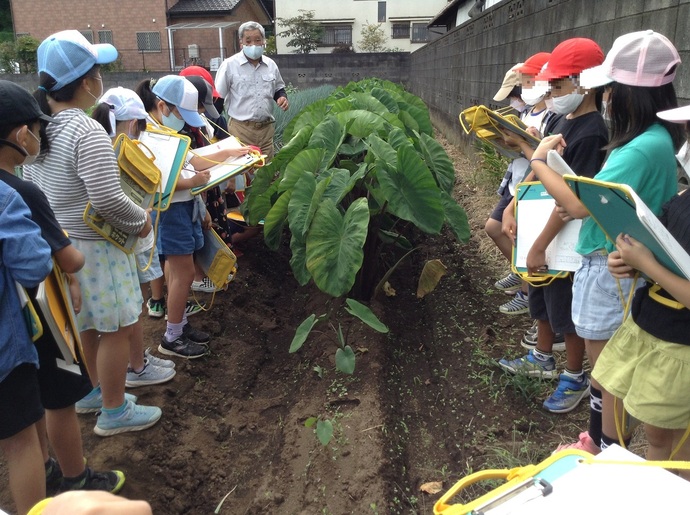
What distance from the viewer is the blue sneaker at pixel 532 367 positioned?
302 cm

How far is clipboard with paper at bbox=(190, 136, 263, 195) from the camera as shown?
338 cm

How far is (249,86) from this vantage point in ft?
18.9

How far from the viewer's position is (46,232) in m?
1.99

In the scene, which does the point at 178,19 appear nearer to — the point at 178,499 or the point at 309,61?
the point at 309,61

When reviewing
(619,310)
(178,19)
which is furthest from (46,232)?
(178,19)

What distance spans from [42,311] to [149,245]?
103cm

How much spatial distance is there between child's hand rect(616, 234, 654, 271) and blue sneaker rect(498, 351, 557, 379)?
1.48m

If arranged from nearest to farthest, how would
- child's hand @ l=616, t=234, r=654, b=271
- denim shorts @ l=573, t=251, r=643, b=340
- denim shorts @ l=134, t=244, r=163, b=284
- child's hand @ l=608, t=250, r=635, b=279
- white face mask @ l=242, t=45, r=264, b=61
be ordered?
1. child's hand @ l=616, t=234, r=654, b=271
2. child's hand @ l=608, t=250, r=635, b=279
3. denim shorts @ l=573, t=251, r=643, b=340
4. denim shorts @ l=134, t=244, r=163, b=284
5. white face mask @ l=242, t=45, r=264, b=61

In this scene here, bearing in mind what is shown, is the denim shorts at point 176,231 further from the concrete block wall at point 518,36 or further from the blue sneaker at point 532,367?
the concrete block wall at point 518,36

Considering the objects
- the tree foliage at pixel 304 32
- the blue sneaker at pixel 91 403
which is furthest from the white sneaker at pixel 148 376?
the tree foliage at pixel 304 32

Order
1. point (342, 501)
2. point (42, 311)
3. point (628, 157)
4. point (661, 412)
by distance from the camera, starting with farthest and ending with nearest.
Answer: point (342, 501) → point (42, 311) → point (628, 157) → point (661, 412)

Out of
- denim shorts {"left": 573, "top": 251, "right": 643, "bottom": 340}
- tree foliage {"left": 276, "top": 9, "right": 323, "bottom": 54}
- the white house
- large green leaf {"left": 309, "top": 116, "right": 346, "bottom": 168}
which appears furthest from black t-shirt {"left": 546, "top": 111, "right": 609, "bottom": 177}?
the white house

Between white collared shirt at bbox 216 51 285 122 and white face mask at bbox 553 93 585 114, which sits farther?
white collared shirt at bbox 216 51 285 122

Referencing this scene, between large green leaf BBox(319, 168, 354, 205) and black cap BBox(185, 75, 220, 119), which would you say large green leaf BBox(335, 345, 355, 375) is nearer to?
large green leaf BBox(319, 168, 354, 205)
